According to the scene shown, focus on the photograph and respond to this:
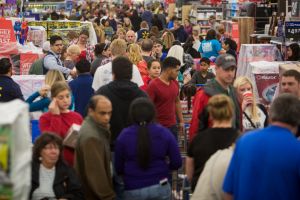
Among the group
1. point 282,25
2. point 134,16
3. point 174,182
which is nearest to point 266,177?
point 174,182

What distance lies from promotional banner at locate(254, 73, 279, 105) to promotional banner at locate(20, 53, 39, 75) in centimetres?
380

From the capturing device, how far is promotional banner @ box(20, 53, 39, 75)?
14234mm

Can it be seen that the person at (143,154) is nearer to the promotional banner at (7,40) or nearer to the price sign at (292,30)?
the promotional banner at (7,40)

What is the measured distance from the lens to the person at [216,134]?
697 centimetres

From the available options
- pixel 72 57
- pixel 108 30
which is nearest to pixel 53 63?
pixel 72 57

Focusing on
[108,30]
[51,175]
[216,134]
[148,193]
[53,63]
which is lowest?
[108,30]

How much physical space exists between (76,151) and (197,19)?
83.2 ft

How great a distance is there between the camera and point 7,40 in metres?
14.6

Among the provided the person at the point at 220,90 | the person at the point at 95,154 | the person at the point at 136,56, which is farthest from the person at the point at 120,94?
the person at the point at 136,56

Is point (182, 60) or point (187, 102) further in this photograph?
point (182, 60)

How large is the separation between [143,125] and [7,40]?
7984mm

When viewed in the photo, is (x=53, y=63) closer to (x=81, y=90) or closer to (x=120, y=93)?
(x=81, y=90)

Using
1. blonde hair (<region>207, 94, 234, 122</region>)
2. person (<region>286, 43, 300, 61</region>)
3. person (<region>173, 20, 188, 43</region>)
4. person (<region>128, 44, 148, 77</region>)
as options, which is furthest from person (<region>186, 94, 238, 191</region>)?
person (<region>173, 20, 188, 43</region>)

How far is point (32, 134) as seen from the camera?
29.8 feet
